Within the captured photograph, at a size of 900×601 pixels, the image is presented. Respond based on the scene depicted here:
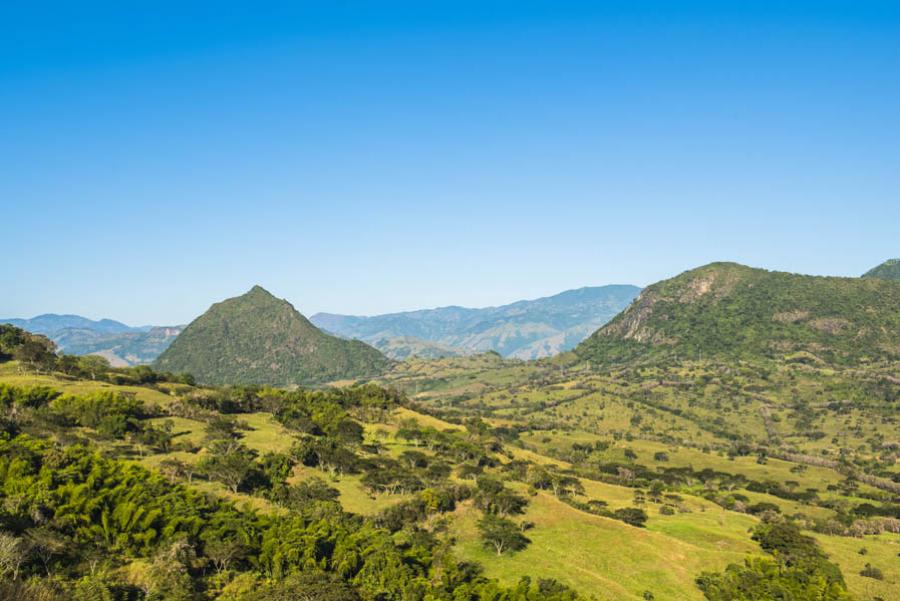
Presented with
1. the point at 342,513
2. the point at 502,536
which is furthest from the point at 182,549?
the point at 502,536

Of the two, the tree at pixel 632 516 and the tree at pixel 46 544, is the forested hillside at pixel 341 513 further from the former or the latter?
the tree at pixel 632 516

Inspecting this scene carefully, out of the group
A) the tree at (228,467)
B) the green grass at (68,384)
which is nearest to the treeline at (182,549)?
the tree at (228,467)

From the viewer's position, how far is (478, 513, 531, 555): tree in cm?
7194

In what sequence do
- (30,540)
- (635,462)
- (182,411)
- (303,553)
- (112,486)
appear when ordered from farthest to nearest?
(635,462), (182,411), (112,486), (303,553), (30,540)

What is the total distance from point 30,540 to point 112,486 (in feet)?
53.9

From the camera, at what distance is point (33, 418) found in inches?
3474

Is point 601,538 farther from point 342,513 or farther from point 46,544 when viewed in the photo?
point 46,544

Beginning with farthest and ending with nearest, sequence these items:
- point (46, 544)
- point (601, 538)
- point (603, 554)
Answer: point (601, 538), point (603, 554), point (46, 544)

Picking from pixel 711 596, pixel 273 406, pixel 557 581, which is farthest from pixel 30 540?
pixel 273 406

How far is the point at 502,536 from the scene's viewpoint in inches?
2832

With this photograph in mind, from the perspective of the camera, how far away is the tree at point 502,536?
71.9 m

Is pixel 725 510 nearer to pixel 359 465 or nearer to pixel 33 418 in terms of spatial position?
pixel 359 465

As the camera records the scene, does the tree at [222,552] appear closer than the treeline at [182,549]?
No

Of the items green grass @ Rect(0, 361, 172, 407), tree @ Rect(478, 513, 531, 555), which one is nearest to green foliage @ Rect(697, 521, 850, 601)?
tree @ Rect(478, 513, 531, 555)
